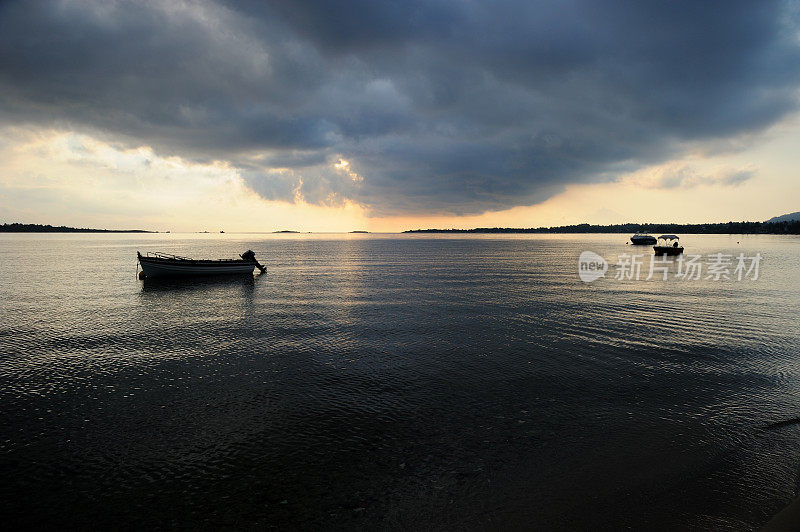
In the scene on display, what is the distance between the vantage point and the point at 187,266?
54281 millimetres

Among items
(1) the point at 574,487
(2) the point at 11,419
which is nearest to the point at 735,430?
(1) the point at 574,487

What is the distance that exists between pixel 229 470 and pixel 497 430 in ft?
24.7

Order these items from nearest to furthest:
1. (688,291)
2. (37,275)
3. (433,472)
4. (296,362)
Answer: (433,472) → (296,362) → (688,291) → (37,275)

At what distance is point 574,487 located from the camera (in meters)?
9.31

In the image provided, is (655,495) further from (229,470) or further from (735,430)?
(229,470)

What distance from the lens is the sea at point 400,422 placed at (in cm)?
869

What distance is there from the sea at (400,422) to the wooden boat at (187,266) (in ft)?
Answer: 81.6

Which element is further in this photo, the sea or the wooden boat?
the wooden boat

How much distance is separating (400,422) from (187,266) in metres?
51.0

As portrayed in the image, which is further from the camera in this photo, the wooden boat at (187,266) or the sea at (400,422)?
the wooden boat at (187,266)

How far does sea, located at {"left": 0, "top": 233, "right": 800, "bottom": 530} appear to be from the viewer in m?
8.69

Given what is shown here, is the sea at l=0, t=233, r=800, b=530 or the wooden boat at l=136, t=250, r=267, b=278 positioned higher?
the wooden boat at l=136, t=250, r=267, b=278

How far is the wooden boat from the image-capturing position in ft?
169

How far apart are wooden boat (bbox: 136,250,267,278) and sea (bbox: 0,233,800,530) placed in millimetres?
24886
